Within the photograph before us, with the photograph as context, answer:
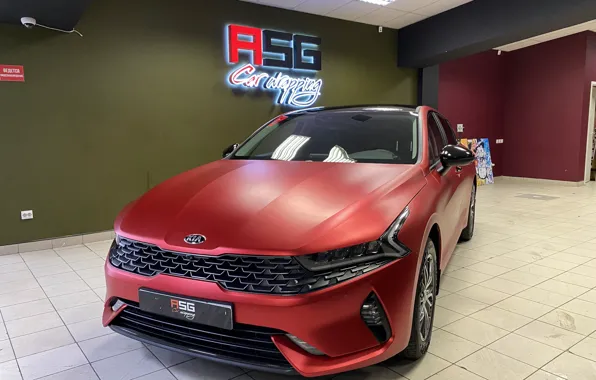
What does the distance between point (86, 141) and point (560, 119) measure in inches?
345

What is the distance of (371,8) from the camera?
5871 millimetres

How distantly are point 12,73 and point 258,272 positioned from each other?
12.7 ft

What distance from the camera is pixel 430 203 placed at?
1.98m

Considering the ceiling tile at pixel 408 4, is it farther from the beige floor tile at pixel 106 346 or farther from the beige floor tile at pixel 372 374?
the beige floor tile at pixel 106 346

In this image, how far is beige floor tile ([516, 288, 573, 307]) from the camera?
271 centimetres

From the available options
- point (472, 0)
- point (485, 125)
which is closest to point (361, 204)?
point (472, 0)

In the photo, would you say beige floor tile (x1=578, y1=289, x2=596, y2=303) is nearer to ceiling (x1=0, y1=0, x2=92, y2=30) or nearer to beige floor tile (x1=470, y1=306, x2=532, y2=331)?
beige floor tile (x1=470, y1=306, x2=532, y2=331)

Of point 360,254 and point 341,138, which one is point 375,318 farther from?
point 341,138

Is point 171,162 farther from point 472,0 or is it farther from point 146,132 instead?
point 472,0

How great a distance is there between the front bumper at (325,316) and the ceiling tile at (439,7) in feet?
17.3

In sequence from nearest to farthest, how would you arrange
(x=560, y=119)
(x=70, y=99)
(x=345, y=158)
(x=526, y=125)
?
1. (x=345, y=158)
2. (x=70, y=99)
3. (x=560, y=119)
4. (x=526, y=125)

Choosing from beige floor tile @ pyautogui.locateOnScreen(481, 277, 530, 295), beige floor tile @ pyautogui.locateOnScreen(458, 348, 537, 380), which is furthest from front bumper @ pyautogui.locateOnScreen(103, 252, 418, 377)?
beige floor tile @ pyautogui.locateOnScreen(481, 277, 530, 295)

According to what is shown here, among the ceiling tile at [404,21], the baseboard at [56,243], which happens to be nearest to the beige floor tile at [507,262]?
the baseboard at [56,243]

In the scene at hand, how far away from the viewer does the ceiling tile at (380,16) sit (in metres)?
6.04
